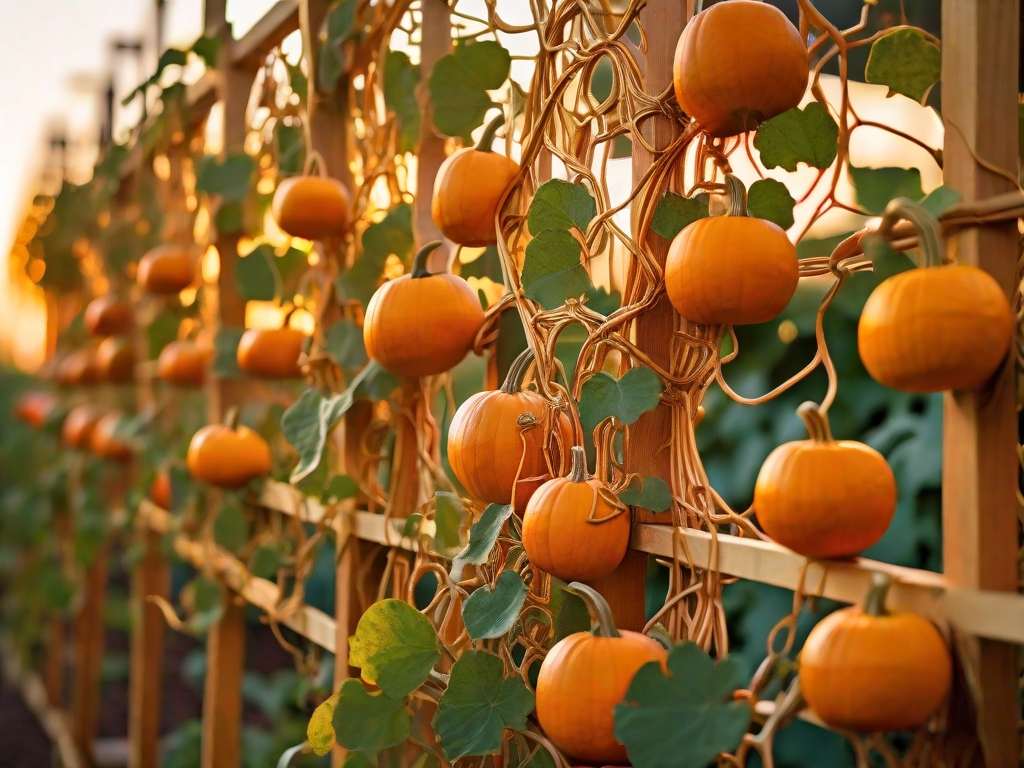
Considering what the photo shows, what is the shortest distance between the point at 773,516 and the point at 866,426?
4.41ft

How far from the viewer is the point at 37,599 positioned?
3238 mm

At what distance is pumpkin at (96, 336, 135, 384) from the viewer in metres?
2.44

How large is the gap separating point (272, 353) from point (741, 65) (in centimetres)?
97

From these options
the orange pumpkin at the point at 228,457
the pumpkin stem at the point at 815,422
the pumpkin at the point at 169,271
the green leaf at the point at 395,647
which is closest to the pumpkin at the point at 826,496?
the pumpkin stem at the point at 815,422

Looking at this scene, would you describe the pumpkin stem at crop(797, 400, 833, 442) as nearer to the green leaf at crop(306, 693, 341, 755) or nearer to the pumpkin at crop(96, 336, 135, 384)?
the green leaf at crop(306, 693, 341, 755)

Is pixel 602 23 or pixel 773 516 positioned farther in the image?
pixel 602 23

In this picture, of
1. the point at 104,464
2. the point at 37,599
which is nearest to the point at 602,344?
the point at 104,464

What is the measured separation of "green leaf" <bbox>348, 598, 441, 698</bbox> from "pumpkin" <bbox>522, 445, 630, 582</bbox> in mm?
163

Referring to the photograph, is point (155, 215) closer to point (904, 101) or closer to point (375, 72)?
point (375, 72)

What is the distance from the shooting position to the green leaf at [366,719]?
0.87 metres

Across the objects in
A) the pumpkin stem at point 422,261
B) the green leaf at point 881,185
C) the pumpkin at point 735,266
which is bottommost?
the pumpkin at point 735,266

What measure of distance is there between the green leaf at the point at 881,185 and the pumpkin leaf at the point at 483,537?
40 centimetres

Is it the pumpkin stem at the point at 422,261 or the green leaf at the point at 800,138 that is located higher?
the green leaf at the point at 800,138

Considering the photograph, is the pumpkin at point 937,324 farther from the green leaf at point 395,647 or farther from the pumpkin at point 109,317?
the pumpkin at point 109,317
